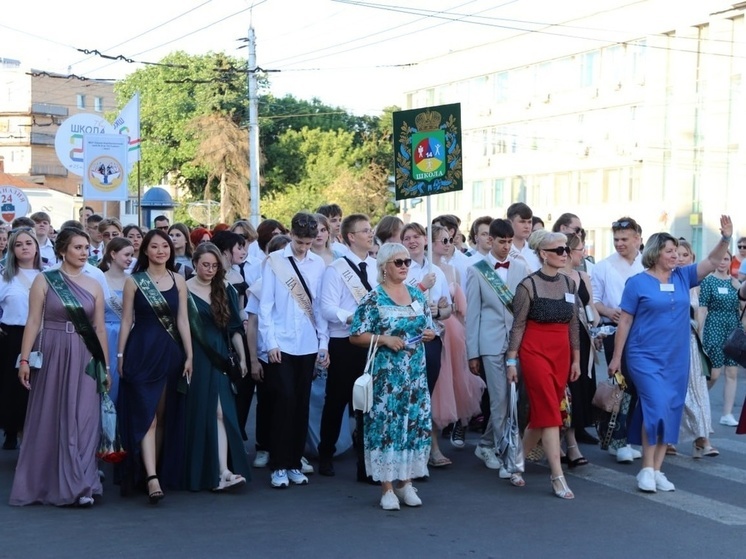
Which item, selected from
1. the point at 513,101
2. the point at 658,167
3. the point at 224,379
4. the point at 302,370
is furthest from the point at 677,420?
the point at 513,101

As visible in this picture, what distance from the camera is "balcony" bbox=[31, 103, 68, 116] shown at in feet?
300

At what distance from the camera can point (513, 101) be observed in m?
65.1

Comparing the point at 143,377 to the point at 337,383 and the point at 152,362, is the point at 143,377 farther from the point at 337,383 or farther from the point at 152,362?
the point at 337,383

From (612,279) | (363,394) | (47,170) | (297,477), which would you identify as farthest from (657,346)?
(47,170)

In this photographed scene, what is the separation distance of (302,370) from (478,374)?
1494mm

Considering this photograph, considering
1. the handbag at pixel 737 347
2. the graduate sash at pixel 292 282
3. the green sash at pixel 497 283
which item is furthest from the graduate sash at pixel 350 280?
the handbag at pixel 737 347

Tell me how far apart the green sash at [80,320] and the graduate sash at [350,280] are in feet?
6.45

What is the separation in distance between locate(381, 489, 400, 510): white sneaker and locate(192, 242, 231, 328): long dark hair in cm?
187

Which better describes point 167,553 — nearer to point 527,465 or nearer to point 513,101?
point 527,465

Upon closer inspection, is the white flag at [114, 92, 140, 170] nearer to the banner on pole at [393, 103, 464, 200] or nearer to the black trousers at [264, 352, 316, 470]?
the banner on pole at [393, 103, 464, 200]

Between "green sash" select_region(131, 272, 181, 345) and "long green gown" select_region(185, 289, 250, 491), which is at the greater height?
"green sash" select_region(131, 272, 181, 345)

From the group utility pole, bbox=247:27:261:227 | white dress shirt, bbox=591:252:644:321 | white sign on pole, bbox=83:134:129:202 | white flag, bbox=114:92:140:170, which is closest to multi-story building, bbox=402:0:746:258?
utility pole, bbox=247:27:261:227

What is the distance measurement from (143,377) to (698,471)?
14.8ft

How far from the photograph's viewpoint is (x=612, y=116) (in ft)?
189
